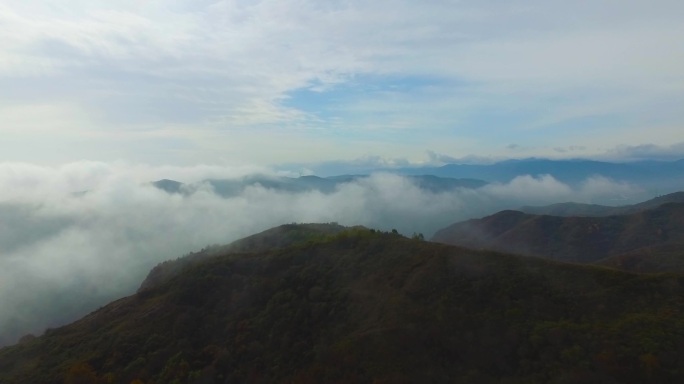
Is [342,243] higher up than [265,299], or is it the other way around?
[342,243]

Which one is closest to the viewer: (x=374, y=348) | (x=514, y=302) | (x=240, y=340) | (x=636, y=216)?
(x=374, y=348)

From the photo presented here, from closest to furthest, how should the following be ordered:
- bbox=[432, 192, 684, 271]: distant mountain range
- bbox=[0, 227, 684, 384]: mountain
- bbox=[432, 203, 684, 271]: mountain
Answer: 1. bbox=[0, 227, 684, 384]: mountain
2. bbox=[432, 192, 684, 271]: distant mountain range
3. bbox=[432, 203, 684, 271]: mountain

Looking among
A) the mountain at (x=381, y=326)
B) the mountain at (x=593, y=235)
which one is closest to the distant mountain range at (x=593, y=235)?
the mountain at (x=593, y=235)

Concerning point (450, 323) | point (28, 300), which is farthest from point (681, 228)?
point (28, 300)

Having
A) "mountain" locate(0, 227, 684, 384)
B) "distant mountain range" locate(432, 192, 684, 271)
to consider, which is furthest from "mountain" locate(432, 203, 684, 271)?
"mountain" locate(0, 227, 684, 384)

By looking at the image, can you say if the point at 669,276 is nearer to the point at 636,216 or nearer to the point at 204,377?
the point at 204,377

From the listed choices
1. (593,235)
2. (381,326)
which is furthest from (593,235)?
(381,326)

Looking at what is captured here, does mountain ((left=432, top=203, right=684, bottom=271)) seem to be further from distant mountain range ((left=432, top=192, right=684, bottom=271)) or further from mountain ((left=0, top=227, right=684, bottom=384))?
mountain ((left=0, top=227, right=684, bottom=384))

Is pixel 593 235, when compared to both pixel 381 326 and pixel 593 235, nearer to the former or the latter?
pixel 593 235
